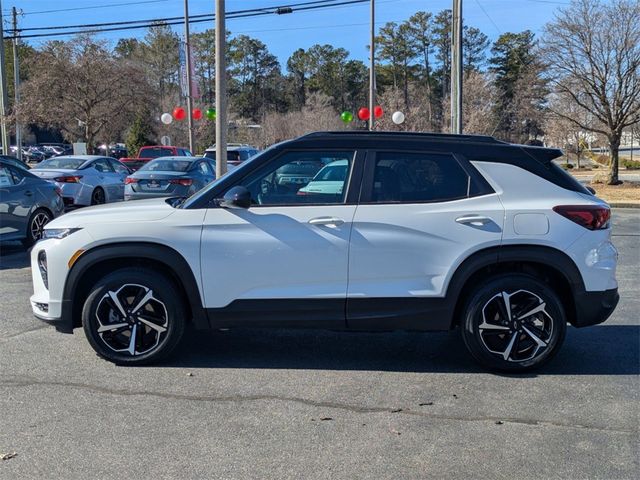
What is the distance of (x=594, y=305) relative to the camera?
5059mm

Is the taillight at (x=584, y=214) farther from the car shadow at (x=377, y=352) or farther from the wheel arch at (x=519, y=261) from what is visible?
the car shadow at (x=377, y=352)

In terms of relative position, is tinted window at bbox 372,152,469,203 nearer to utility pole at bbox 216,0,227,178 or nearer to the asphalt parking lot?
the asphalt parking lot

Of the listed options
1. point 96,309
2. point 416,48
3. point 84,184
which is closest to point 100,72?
point 84,184

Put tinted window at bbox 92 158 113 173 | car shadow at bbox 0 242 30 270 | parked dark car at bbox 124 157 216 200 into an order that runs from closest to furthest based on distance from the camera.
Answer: car shadow at bbox 0 242 30 270, parked dark car at bbox 124 157 216 200, tinted window at bbox 92 158 113 173

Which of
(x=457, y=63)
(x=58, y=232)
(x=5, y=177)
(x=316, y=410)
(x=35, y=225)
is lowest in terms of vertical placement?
(x=316, y=410)

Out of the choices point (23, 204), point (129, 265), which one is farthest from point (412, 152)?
point (23, 204)

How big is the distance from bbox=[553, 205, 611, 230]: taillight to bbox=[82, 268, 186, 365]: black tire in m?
3.07

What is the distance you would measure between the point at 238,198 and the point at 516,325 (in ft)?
7.77

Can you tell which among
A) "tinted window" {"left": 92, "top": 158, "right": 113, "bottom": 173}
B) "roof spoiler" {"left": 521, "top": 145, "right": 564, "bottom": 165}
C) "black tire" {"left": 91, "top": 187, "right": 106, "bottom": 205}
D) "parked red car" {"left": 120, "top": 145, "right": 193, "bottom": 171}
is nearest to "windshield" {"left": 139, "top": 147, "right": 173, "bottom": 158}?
"parked red car" {"left": 120, "top": 145, "right": 193, "bottom": 171}

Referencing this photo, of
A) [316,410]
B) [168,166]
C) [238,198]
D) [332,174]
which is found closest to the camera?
[316,410]

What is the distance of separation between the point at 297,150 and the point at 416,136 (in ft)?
3.21

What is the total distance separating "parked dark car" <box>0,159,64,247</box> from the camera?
1046 cm

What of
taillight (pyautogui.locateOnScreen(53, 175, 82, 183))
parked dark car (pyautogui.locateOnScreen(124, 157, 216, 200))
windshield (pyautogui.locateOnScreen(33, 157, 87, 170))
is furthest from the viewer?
windshield (pyautogui.locateOnScreen(33, 157, 87, 170))

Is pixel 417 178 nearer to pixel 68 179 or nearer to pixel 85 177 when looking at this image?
pixel 68 179
